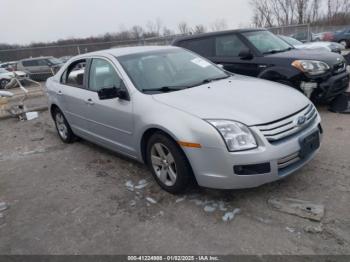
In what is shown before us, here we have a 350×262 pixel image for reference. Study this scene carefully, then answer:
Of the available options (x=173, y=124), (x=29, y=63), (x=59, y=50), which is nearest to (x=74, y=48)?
(x=59, y=50)

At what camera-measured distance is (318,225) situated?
9.90 ft

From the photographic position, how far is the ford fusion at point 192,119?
10.5 feet

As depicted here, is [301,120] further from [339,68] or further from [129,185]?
[339,68]

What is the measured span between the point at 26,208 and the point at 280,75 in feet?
15.0

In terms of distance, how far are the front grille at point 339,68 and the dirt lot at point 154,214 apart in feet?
5.14

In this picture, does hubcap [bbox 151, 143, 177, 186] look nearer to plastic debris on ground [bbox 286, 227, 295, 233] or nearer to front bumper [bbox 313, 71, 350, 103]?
plastic debris on ground [bbox 286, 227, 295, 233]

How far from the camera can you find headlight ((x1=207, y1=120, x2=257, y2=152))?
10.3 ft

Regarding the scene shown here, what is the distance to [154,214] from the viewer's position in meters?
3.50

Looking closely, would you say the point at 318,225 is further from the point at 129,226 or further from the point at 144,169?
the point at 144,169

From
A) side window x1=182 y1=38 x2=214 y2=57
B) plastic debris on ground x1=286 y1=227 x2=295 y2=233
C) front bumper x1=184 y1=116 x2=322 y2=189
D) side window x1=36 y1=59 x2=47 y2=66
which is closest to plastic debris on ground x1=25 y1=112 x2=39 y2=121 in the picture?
side window x1=182 y1=38 x2=214 y2=57

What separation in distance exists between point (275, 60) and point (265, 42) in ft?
2.76

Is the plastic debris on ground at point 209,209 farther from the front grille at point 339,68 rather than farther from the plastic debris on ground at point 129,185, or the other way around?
the front grille at point 339,68

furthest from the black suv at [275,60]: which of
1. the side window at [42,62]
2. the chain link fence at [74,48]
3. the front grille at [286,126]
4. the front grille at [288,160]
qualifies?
the side window at [42,62]

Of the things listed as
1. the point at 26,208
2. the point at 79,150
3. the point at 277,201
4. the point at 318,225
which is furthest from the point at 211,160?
the point at 79,150
